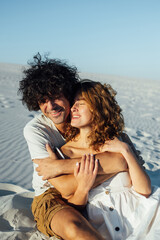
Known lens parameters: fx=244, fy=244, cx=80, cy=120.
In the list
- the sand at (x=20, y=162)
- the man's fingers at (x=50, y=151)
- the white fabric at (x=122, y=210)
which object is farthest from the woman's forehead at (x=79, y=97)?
the sand at (x=20, y=162)

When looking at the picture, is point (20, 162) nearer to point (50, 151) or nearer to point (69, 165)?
point (50, 151)

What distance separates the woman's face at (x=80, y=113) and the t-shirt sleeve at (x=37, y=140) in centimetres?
35

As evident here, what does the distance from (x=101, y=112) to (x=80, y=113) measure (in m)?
0.23

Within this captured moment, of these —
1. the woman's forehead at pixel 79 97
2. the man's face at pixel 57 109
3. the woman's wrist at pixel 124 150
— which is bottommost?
the woman's wrist at pixel 124 150

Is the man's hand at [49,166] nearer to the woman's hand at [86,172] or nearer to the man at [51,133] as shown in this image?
the man at [51,133]

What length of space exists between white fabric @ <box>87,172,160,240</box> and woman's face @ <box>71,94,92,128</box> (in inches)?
26.3

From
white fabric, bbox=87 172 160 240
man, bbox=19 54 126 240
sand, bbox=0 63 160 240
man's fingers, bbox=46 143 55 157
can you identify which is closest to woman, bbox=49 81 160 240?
white fabric, bbox=87 172 160 240

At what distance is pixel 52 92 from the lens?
276 cm

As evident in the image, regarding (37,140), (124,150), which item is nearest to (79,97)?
(37,140)

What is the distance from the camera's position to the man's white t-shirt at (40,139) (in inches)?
99.9

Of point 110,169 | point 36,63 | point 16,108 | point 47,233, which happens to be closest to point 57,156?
point 110,169

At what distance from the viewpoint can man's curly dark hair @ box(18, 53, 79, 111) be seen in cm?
275

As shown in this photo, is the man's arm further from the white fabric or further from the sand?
the sand

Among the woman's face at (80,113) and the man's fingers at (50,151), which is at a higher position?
the woman's face at (80,113)
